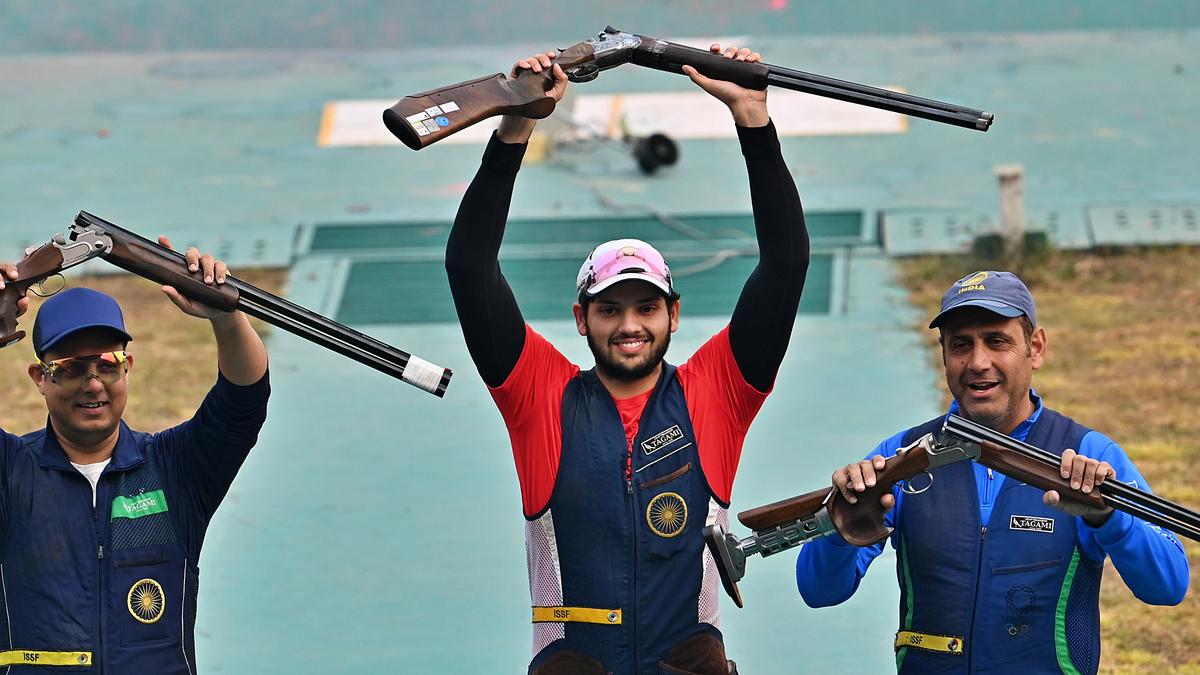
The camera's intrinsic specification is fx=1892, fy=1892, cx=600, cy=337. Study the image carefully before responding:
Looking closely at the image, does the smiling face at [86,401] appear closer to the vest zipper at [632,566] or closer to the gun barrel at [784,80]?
the vest zipper at [632,566]

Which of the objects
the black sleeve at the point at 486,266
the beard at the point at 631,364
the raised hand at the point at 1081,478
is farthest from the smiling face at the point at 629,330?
the raised hand at the point at 1081,478

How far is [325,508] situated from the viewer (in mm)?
8453

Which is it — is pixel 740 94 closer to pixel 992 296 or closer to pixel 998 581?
pixel 992 296

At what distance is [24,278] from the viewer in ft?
14.1

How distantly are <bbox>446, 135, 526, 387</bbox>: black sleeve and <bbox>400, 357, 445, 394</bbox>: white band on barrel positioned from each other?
0.29 m

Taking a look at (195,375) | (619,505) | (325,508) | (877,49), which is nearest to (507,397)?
(619,505)

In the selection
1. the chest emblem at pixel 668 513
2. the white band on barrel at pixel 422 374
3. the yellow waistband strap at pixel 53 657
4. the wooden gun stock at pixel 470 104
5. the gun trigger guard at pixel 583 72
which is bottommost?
the yellow waistband strap at pixel 53 657

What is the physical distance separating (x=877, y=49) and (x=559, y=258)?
4282mm

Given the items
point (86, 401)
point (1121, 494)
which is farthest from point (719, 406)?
point (86, 401)

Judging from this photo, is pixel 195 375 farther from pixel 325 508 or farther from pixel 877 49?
pixel 877 49

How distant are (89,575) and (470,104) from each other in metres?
1.43

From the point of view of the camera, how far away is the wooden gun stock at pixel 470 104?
4355 millimetres

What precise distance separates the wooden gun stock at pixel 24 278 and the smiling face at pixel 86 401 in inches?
8.4

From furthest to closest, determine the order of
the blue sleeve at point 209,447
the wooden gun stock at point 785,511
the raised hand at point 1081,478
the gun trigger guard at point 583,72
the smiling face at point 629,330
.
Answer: the gun trigger guard at point 583,72 → the smiling face at point 629,330 → the blue sleeve at point 209,447 → the wooden gun stock at point 785,511 → the raised hand at point 1081,478
